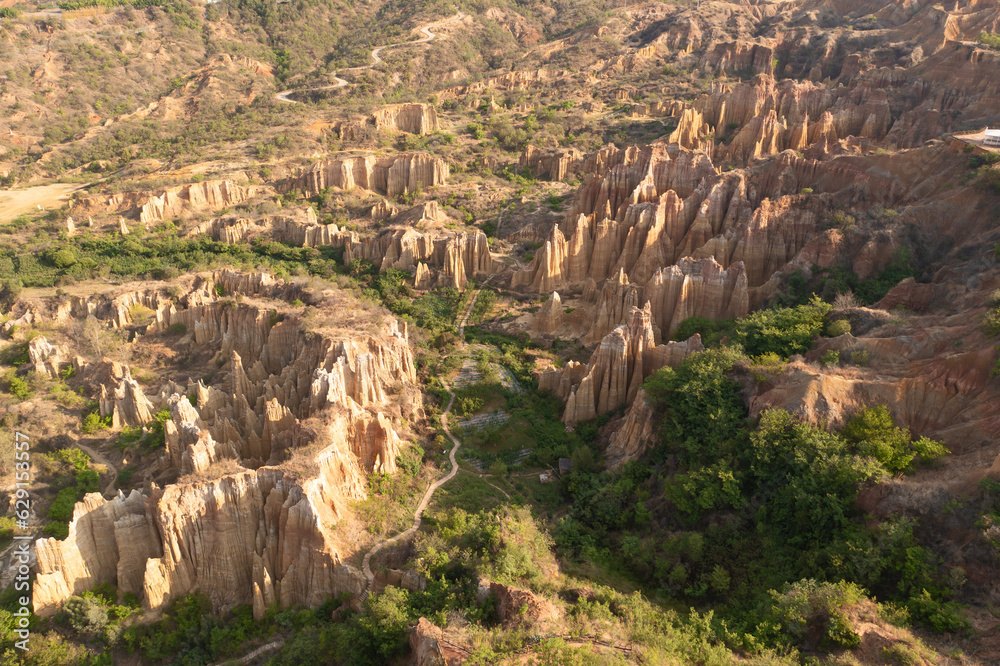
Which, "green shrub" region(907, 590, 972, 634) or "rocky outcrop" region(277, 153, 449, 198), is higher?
"rocky outcrop" region(277, 153, 449, 198)

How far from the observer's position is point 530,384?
3725cm

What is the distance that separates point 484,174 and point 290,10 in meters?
78.2

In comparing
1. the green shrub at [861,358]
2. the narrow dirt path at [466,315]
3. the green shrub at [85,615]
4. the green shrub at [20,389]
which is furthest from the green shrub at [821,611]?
the green shrub at [20,389]

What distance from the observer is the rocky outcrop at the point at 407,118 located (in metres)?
82.1

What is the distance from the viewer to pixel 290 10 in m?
121

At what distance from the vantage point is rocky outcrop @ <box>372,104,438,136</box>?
8212 cm

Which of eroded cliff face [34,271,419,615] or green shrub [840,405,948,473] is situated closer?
green shrub [840,405,948,473]

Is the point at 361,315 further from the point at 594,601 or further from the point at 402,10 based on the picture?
the point at 402,10

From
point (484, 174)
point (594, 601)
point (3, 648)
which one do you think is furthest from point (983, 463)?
point (484, 174)

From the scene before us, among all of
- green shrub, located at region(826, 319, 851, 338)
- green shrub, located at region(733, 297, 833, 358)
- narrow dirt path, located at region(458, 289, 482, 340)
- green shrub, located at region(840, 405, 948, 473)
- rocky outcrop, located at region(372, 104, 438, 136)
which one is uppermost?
rocky outcrop, located at region(372, 104, 438, 136)

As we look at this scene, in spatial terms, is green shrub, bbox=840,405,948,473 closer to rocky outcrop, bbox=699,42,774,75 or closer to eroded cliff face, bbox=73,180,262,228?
eroded cliff face, bbox=73,180,262,228

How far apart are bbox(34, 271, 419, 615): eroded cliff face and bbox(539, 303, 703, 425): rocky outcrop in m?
9.28

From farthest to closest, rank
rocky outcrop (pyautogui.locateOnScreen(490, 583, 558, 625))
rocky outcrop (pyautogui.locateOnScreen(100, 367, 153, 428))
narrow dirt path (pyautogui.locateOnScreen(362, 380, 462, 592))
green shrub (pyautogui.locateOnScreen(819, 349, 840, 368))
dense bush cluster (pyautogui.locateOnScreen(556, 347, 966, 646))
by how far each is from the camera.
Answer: rocky outcrop (pyautogui.locateOnScreen(100, 367, 153, 428)) < green shrub (pyautogui.locateOnScreen(819, 349, 840, 368)) < narrow dirt path (pyautogui.locateOnScreen(362, 380, 462, 592)) < dense bush cluster (pyautogui.locateOnScreen(556, 347, 966, 646)) < rocky outcrop (pyautogui.locateOnScreen(490, 583, 558, 625))

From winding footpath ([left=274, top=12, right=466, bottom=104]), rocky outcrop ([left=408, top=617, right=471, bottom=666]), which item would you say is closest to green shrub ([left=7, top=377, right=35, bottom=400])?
rocky outcrop ([left=408, top=617, right=471, bottom=666])
